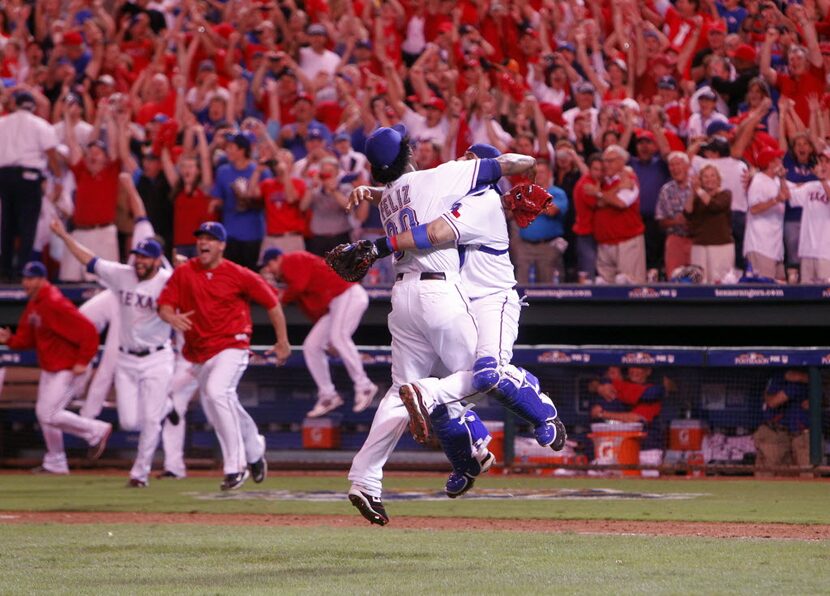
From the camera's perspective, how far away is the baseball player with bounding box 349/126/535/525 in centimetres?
732

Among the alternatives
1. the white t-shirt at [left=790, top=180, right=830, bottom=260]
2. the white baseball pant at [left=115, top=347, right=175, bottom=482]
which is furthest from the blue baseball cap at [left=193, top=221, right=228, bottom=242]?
the white t-shirt at [left=790, top=180, right=830, bottom=260]

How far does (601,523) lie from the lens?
9344mm

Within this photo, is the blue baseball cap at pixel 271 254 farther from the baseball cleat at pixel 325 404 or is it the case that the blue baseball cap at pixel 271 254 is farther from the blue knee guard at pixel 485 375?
the blue knee guard at pixel 485 375

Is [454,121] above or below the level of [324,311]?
above

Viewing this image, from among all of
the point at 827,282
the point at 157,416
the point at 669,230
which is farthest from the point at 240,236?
the point at 827,282

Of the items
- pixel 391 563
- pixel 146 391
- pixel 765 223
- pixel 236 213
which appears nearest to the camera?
pixel 391 563

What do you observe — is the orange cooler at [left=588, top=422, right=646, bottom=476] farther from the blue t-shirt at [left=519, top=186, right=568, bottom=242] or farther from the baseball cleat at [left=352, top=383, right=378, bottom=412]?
the baseball cleat at [left=352, top=383, right=378, bottom=412]

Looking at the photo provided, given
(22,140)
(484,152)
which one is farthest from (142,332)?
(484,152)

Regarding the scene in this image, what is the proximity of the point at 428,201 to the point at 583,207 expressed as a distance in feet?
22.4

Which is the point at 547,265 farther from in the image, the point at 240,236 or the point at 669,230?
the point at 240,236

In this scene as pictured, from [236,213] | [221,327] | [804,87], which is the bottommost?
[221,327]

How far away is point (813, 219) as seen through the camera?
42.9ft

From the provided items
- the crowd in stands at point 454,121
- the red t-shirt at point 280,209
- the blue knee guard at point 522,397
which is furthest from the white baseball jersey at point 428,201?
the red t-shirt at point 280,209

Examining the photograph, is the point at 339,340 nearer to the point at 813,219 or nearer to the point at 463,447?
the point at 813,219
